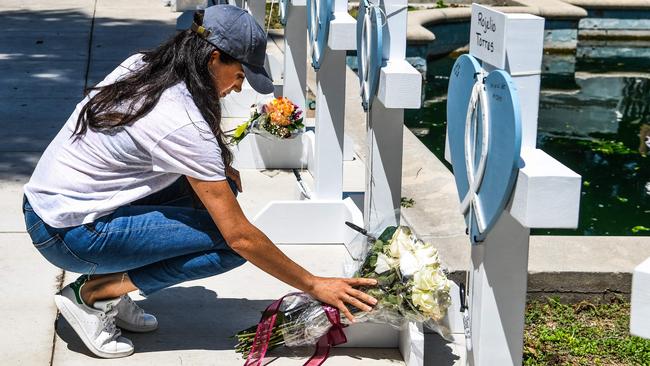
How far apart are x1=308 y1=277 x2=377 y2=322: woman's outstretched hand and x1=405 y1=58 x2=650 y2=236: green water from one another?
2920 millimetres

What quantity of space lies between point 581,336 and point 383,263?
995 millimetres

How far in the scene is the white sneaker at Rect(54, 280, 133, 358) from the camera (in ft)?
12.2

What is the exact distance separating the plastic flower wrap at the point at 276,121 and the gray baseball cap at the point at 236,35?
246cm

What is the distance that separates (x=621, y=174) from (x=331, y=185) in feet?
10.5

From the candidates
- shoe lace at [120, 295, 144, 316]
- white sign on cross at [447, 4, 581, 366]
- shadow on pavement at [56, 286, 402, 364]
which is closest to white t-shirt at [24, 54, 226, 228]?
shoe lace at [120, 295, 144, 316]

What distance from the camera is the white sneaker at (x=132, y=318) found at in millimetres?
3875

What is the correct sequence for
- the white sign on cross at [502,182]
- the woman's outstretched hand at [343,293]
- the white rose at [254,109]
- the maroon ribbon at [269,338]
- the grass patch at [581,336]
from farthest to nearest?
the white rose at [254,109] → the grass patch at [581,336] → the maroon ribbon at [269,338] → the woman's outstretched hand at [343,293] → the white sign on cross at [502,182]

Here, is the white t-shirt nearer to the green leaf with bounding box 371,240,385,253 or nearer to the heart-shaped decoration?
the green leaf with bounding box 371,240,385,253

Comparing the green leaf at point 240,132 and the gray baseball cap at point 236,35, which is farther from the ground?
the gray baseball cap at point 236,35

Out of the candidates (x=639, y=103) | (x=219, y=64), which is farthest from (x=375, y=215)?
(x=639, y=103)

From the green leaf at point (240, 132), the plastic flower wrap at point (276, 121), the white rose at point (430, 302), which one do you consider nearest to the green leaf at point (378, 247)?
A: the white rose at point (430, 302)

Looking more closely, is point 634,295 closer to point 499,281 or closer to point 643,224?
point 499,281

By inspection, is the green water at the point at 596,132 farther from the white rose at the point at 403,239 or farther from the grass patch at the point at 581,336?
the white rose at the point at 403,239

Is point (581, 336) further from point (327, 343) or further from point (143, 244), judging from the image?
point (143, 244)
